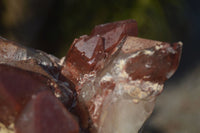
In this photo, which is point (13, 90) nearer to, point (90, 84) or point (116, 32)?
point (90, 84)

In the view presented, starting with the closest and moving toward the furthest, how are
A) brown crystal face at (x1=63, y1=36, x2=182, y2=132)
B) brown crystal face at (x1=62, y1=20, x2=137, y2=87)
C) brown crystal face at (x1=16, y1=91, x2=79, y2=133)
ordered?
brown crystal face at (x1=16, y1=91, x2=79, y2=133) < brown crystal face at (x1=63, y1=36, x2=182, y2=132) < brown crystal face at (x1=62, y1=20, x2=137, y2=87)

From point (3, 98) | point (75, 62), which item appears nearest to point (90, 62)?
point (75, 62)

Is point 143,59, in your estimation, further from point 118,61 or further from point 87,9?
point 87,9

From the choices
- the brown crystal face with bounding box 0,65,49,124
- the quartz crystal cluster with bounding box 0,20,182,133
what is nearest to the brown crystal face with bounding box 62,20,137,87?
the quartz crystal cluster with bounding box 0,20,182,133

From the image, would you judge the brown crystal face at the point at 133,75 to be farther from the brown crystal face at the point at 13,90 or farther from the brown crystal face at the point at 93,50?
the brown crystal face at the point at 13,90

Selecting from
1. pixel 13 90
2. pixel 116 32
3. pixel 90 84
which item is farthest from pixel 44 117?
pixel 116 32

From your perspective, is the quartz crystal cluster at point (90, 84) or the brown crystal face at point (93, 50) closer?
the quartz crystal cluster at point (90, 84)

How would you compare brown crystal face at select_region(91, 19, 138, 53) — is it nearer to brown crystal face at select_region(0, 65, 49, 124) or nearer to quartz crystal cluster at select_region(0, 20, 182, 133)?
quartz crystal cluster at select_region(0, 20, 182, 133)

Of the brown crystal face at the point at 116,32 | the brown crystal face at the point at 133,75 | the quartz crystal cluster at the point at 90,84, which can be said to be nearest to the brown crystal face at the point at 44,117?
the quartz crystal cluster at the point at 90,84
